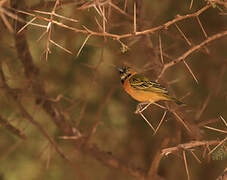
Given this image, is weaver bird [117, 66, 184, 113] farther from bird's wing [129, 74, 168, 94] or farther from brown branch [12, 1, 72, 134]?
brown branch [12, 1, 72, 134]

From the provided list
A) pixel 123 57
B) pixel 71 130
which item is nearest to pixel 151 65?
pixel 71 130

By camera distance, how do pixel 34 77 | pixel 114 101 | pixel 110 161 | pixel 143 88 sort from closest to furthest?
1. pixel 34 77
2. pixel 143 88
3. pixel 110 161
4. pixel 114 101

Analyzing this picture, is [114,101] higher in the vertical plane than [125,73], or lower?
lower

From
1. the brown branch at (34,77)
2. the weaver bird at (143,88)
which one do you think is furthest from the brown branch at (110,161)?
the weaver bird at (143,88)

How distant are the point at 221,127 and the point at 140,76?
1.49 metres

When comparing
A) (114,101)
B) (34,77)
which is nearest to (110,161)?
(34,77)

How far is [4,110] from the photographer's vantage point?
426 centimetres

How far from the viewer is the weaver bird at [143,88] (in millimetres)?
3285

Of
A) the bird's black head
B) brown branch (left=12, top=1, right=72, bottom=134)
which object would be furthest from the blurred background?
brown branch (left=12, top=1, right=72, bottom=134)

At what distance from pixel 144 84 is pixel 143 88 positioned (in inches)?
1.5

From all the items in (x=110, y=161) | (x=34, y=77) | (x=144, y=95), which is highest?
(x=34, y=77)

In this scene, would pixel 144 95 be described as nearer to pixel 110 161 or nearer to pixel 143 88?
pixel 143 88

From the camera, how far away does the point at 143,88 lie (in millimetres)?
A: 3564

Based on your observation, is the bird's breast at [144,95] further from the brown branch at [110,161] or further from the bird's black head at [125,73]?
the brown branch at [110,161]
